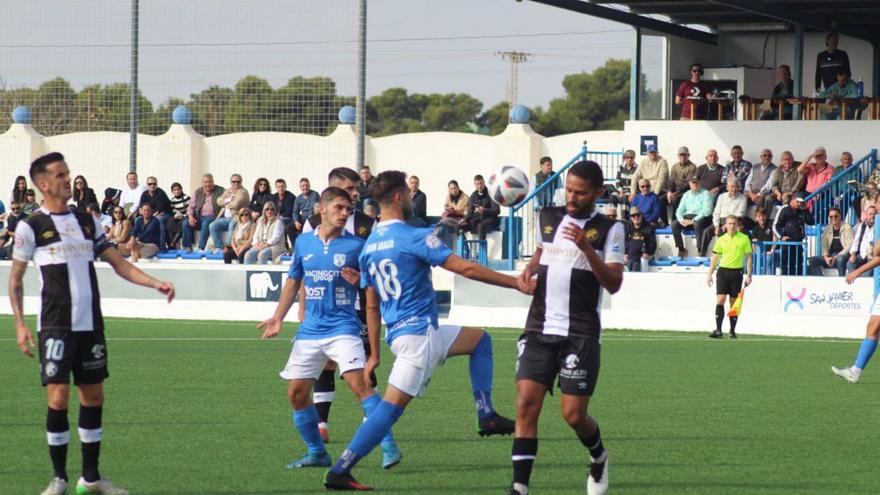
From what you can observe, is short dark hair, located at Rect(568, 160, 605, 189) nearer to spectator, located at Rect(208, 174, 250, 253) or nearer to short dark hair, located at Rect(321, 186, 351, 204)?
short dark hair, located at Rect(321, 186, 351, 204)

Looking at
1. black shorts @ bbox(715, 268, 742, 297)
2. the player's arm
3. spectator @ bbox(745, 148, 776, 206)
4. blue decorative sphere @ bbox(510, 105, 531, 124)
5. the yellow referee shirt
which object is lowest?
black shorts @ bbox(715, 268, 742, 297)

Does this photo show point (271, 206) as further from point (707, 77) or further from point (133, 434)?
point (133, 434)

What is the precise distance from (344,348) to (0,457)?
2.51m

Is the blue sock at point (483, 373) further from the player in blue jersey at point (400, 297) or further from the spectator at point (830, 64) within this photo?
the spectator at point (830, 64)

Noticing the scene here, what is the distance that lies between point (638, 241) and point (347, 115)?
11739 mm

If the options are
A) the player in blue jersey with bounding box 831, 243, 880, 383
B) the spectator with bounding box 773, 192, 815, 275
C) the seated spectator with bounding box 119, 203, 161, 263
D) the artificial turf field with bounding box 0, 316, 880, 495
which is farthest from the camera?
the seated spectator with bounding box 119, 203, 161, 263

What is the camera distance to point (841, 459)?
9.67 metres

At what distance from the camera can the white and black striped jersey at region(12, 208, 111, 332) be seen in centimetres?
801

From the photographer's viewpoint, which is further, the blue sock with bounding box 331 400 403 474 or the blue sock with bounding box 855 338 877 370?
the blue sock with bounding box 855 338 877 370

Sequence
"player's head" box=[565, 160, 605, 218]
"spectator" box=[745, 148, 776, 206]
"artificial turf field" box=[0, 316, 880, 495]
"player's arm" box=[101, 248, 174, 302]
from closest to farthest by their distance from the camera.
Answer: "player's head" box=[565, 160, 605, 218] < "player's arm" box=[101, 248, 174, 302] < "artificial turf field" box=[0, 316, 880, 495] < "spectator" box=[745, 148, 776, 206]

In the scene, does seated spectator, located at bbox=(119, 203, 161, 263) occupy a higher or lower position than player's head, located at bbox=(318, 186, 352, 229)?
lower

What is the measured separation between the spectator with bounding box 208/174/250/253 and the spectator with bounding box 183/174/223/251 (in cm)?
27

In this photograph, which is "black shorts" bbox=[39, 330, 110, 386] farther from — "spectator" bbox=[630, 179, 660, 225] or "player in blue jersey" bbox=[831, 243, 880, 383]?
"spectator" bbox=[630, 179, 660, 225]

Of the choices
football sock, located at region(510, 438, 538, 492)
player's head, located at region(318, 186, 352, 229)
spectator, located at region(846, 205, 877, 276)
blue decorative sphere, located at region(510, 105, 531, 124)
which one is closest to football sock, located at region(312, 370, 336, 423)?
player's head, located at region(318, 186, 352, 229)
